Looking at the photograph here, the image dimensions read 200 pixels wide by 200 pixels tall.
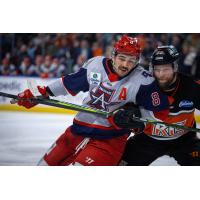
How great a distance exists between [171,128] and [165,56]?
1.59 feet

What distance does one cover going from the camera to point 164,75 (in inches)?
114

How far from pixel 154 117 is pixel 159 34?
0.58m

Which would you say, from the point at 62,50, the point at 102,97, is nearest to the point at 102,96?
the point at 102,97

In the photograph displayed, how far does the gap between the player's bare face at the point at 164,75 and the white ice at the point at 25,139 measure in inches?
20.3

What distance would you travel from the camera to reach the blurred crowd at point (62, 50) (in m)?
2.99

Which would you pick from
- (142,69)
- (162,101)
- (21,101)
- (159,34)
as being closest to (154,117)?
(162,101)

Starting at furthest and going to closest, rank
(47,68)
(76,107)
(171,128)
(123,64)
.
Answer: (47,68) → (171,128) → (76,107) → (123,64)

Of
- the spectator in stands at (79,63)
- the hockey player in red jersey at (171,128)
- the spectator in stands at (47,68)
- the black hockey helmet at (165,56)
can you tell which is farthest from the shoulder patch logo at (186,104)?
the spectator in stands at (47,68)

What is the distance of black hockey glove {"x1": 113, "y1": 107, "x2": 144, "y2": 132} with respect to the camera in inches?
109

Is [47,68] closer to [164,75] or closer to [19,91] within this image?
[19,91]

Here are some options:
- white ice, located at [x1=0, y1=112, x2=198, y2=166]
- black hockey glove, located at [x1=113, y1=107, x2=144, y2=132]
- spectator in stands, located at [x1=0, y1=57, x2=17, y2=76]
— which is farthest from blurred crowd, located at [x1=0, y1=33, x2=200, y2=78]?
black hockey glove, located at [x1=113, y1=107, x2=144, y2=132]

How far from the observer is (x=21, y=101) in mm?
2799
